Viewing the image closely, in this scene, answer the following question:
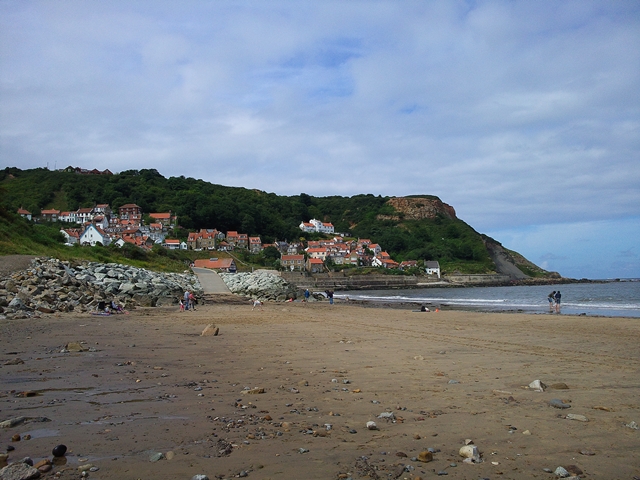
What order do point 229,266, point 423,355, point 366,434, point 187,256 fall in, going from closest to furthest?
1. point 366,434
2. point 423,355
3. point 229,266
4. point 187,256

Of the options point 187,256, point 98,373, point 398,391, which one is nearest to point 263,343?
point 98,373

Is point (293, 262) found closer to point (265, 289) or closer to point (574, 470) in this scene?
point (265, 289)

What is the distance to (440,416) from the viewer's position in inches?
198

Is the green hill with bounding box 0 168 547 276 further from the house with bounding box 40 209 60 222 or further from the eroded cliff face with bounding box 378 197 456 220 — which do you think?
the house with bounding box 40 209 60 222

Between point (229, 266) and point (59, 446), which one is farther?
point (229, 266)

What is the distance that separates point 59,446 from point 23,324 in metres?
10.4

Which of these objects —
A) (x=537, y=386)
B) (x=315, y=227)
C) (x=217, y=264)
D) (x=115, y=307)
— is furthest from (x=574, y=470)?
(x=315, y=227)

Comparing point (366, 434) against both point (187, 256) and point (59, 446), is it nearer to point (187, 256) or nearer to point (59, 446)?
point (59, 446)

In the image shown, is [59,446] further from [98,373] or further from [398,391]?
[398,391]

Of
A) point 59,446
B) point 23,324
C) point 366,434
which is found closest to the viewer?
point 59,446

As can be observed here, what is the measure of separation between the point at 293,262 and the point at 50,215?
6113 centimetres

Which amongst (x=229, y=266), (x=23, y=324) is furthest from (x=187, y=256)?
(x=23, y=324)

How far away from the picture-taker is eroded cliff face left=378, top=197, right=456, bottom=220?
600 feet

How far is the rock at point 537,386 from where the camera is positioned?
622 centimetres
